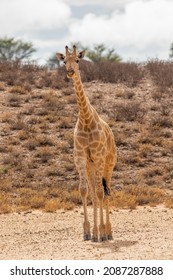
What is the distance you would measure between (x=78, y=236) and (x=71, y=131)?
1319cm

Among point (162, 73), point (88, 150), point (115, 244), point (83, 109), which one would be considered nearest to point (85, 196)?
point (88, 150)

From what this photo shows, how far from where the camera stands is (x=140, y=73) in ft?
118

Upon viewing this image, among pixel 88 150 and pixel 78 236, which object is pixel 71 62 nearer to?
pixel 88 150

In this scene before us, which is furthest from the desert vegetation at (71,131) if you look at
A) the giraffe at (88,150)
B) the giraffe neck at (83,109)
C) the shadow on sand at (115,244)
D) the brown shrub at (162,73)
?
the giraffe neck at (83,109)

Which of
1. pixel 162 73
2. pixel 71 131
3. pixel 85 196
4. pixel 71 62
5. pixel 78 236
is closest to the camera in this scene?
pixel 71 62

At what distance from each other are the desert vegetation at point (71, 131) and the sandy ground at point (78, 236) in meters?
1.14

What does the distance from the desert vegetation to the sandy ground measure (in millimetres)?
1139

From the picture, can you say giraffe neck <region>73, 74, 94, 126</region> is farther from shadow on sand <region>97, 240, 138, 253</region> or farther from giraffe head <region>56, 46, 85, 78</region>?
Result: shadow on sand <region>97, 240, 138, 253</region>

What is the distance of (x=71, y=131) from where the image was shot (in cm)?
2894

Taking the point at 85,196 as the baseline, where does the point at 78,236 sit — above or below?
below

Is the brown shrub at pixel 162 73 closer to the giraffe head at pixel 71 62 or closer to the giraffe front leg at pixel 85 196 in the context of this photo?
the giraffe front leg at pixel 85 196

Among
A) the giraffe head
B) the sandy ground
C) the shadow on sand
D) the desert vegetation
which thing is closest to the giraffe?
the giraffe head

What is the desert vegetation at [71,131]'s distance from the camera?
22734 mm
